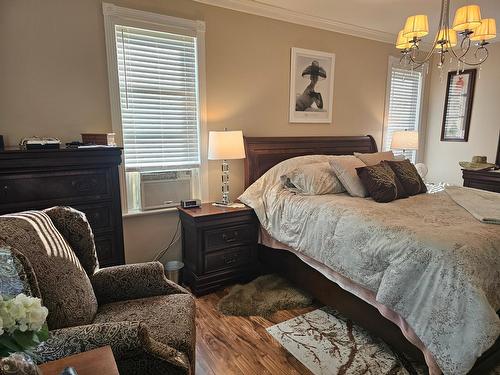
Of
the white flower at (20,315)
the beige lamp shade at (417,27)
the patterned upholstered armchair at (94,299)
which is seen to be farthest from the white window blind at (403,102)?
the white flower at (20,315)

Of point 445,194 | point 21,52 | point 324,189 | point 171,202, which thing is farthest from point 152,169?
point 445,194

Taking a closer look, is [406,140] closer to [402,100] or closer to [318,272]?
[402,100]

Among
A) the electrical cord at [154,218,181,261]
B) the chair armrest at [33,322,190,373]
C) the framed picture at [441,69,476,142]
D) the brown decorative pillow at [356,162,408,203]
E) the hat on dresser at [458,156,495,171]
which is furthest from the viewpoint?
the framed picture at [441,69,476,142]

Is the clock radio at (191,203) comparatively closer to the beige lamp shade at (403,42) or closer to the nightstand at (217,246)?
the nightstand at (217,246)

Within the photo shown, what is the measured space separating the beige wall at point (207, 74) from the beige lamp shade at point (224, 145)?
33cm

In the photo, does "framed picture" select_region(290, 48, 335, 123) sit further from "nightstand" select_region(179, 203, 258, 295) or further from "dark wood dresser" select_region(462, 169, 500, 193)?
"dark wood dresser" select_region(462, 169, 500, 193)

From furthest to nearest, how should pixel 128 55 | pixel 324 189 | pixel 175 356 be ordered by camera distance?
pixel 324 189
pixel 128 55
pixel 175 356

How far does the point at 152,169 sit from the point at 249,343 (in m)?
1.67

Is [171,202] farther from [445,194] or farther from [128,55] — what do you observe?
[445,194]

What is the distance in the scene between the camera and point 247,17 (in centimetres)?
316

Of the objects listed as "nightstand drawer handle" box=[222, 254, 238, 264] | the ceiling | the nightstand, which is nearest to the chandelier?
the ceiling

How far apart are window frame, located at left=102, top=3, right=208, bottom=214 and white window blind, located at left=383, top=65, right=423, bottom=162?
9.03 feet

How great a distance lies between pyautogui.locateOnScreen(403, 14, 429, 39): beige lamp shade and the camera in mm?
2289

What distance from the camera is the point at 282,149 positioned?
138 inches
